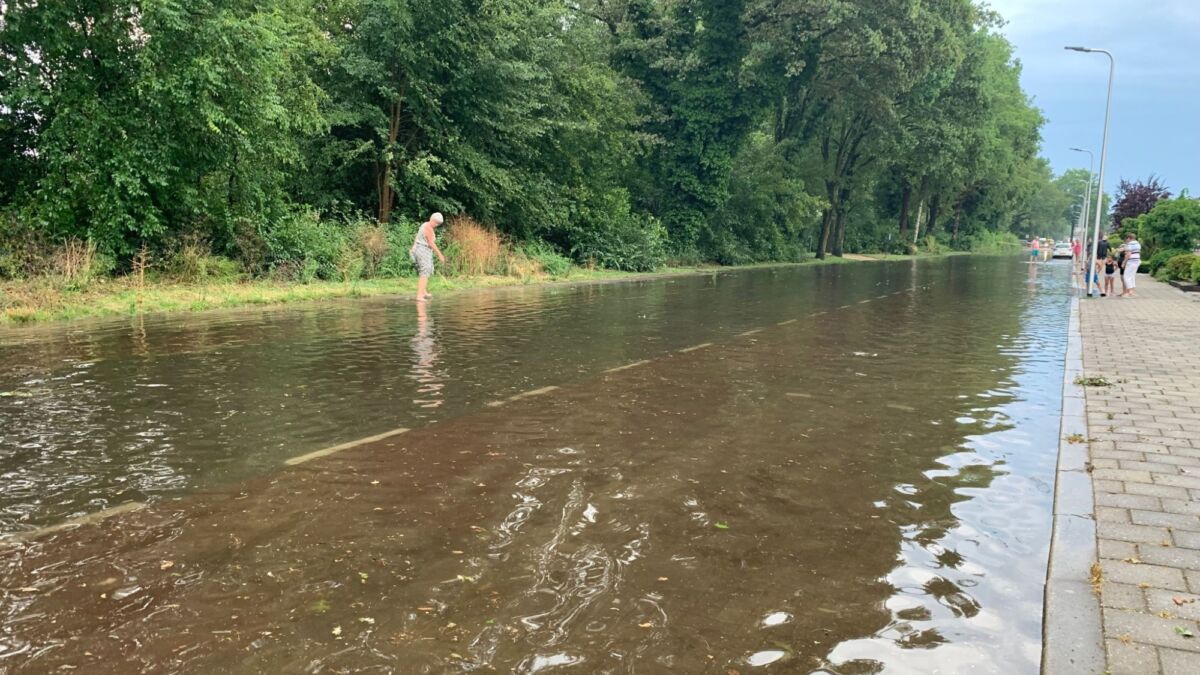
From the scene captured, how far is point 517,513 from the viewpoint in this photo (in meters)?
4.61

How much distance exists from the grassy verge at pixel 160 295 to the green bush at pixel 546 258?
5526mm

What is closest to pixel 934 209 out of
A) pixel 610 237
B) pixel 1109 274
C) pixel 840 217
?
pixel 840 217

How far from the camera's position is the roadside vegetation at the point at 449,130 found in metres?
15.7

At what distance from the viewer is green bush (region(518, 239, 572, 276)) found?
2719 cm

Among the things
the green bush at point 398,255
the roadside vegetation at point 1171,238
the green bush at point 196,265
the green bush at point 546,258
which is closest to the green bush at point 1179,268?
the roadside vegetation at point 1171,238

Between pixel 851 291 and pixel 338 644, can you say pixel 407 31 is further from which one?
pixel 338 644

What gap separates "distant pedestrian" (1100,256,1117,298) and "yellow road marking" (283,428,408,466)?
22.8 metres

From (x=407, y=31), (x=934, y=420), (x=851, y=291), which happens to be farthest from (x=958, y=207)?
(x=934, y=420)

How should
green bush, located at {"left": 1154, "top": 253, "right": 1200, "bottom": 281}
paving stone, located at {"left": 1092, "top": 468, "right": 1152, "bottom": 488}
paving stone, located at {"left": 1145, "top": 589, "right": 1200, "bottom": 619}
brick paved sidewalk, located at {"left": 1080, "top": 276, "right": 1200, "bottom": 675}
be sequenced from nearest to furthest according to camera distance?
brick paved sidewalk, located at {"left": 1080, "top": 276, "right": 1200, "bottom": 675}
paving stone, located at {"left": 1145, "top": 589, "right": 1200, "bottom": 619}
paving stone, located at {"left": 1092, "top": 468, "right": 1152, "bottom": 488}
green bush, located at {"left": 1154, "top": 253, "right": 1200, "bottom": 281}

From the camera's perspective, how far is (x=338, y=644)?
3.16 meters

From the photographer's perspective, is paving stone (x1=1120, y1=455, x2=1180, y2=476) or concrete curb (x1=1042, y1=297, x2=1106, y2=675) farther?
paving stone (x1=1120, y1=455, x2=1180, y2=476)

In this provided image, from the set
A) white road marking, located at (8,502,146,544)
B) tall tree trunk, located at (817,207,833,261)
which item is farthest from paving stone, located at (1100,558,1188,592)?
tall tree trunk, located at (817,207,833,261)

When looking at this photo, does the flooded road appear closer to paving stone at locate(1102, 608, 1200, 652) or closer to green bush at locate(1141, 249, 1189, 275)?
paving stone at locate(1102, 608, 1200, 652)

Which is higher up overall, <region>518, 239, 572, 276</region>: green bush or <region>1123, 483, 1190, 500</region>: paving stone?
<region>518, 239, 572, 276</region>: green bush
